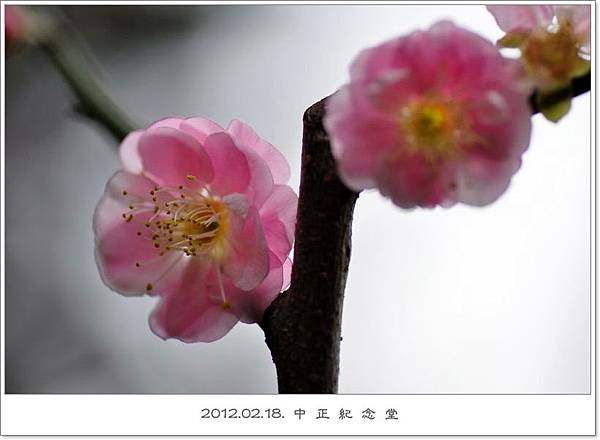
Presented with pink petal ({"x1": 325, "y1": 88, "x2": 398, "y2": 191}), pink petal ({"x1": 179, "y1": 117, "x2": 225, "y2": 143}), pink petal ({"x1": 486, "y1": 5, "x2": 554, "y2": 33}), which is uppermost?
pink petal ({"x1": 486, "y1": 5, "x2": 554, "y2": 33})

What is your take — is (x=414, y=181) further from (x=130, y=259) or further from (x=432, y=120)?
(x=130, y=259)

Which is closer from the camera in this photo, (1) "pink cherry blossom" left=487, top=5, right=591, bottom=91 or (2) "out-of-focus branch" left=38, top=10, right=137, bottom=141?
(1) "pink cherry blossom" left=487, top=5, right=591, bottom=91

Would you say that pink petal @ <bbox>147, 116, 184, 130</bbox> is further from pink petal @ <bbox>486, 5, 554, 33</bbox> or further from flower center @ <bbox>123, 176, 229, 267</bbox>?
pink petal @ <bbox>486, 5, 554, 33</bbox>

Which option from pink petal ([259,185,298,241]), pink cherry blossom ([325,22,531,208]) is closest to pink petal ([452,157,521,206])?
pink cherry blossom ([325,22,531,208])

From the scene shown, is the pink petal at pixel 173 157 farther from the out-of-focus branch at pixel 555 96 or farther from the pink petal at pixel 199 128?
the out-of-focus branch at pixel 555 96

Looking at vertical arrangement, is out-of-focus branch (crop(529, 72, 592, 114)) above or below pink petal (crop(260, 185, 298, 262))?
above
